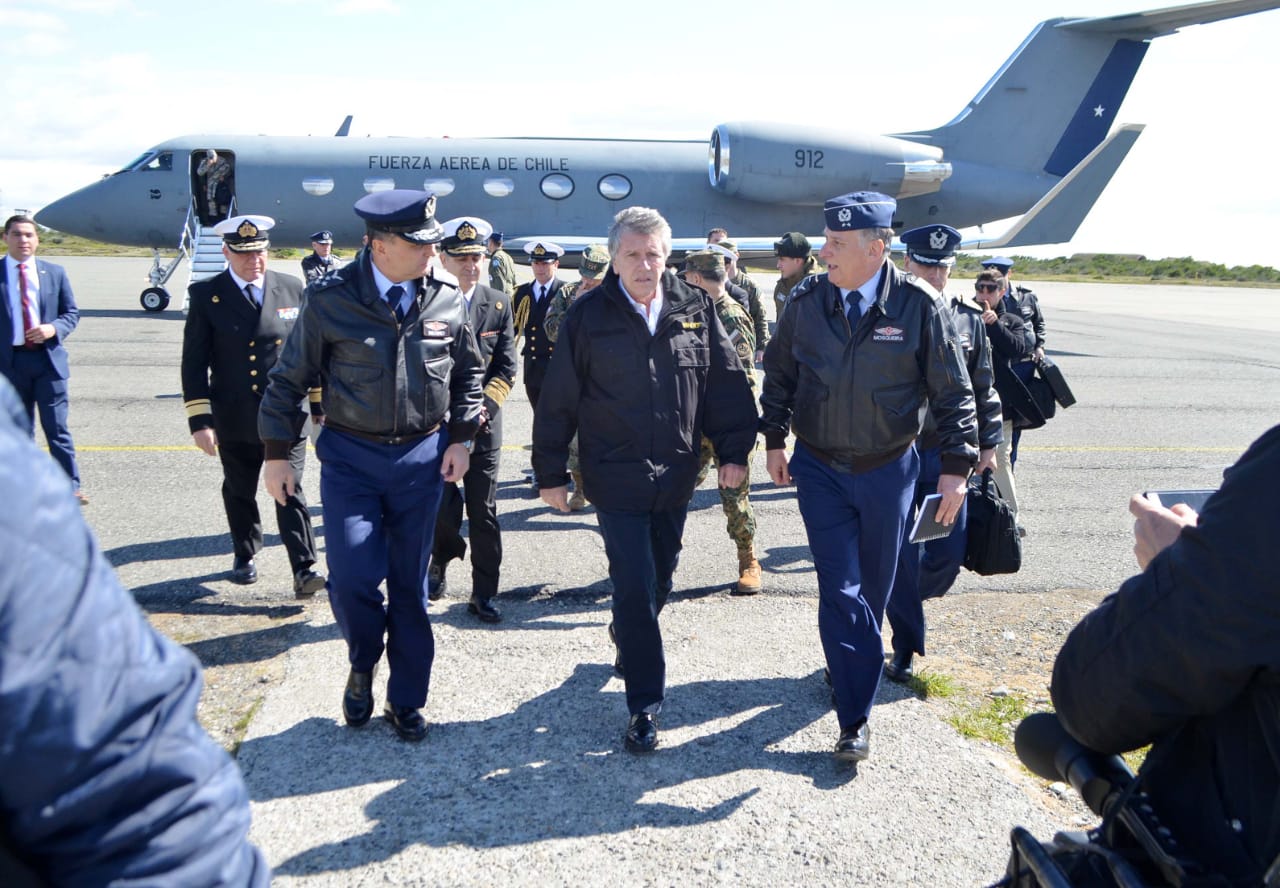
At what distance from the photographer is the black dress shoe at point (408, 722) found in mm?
3822

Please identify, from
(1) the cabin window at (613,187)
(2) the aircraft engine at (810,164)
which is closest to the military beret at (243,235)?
(2) the aircraft engine at (810,164)

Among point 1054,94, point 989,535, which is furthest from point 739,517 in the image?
point 1054,94

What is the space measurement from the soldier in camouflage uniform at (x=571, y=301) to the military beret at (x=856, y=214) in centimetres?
259

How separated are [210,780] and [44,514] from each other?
15.9 inches

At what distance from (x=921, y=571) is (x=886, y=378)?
1.17m

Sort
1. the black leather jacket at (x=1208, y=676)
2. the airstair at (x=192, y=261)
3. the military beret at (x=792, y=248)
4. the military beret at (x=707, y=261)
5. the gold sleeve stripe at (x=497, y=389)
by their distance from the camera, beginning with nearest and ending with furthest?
the black leather jacket at (x=1208, y=676) < the gold sleeve stripe at (x=497, y=389) < the military beret at (x=707, y=261) < the military beret at (x=792, y=248) < the airstair at (x=192, y=261)

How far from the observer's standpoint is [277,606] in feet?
17.0

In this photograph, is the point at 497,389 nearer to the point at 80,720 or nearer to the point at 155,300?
the point at 80,720

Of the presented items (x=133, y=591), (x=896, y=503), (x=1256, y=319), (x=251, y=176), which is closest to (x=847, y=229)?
(x=896, y=503)

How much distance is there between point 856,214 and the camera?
12.4 feet

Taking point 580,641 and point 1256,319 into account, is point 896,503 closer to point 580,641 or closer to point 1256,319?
point 580,641

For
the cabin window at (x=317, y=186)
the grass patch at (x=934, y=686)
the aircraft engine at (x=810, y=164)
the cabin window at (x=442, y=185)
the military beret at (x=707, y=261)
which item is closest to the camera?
the grass patch at (x=934, y=686)

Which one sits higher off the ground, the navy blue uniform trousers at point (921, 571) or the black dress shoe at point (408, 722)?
the navy blue uniform trousers at point (921, 571)

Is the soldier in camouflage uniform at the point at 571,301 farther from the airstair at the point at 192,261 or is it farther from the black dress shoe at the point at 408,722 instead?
the airstair at the point at 192,261
